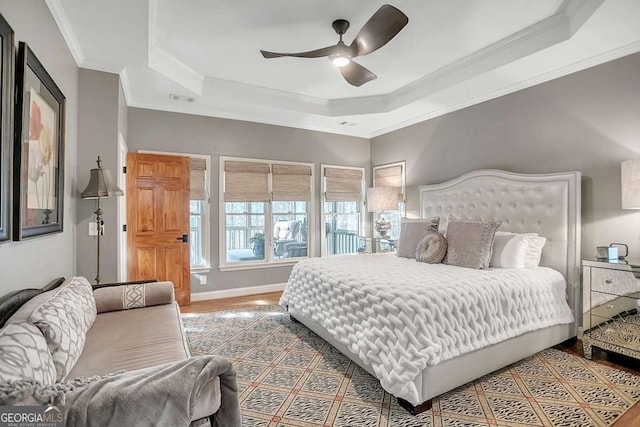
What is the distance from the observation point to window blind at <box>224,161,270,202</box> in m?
4.72

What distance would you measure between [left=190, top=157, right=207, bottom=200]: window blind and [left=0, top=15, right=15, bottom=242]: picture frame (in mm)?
2970

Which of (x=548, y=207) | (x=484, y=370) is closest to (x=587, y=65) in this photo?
(x=548, y=207)

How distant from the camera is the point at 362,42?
254 cm

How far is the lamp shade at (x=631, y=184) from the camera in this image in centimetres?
245

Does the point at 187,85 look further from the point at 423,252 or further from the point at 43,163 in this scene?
the point at 423,252

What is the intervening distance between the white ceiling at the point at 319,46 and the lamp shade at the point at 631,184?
1082 mm

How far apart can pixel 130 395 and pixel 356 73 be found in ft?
9.56

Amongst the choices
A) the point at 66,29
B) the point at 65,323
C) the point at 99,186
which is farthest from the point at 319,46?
the point at 65,323

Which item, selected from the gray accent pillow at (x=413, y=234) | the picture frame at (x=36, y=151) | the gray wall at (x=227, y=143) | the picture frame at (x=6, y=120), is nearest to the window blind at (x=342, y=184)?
the gray wall at (x=227, y=143)

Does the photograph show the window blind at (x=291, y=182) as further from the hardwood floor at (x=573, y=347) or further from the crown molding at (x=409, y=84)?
the hardwood floor at (x=573, y=347)

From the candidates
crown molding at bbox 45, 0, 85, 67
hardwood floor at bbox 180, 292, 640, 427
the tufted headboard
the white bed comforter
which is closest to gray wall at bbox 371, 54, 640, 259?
the tufted headboard

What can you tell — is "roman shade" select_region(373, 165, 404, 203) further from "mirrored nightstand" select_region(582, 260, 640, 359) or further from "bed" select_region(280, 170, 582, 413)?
"mirrored nightstand" select_region(582, 260, 640, 359)

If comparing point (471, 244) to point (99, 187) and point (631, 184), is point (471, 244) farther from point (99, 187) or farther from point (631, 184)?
point (99, 187)

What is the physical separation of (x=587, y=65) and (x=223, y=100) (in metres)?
3.90
